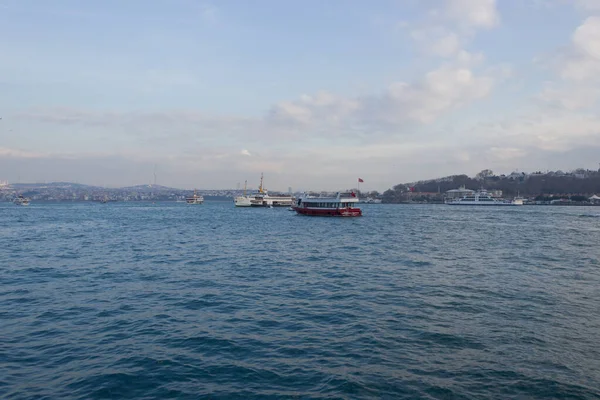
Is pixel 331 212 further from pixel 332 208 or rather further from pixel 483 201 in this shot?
pixel 483 201

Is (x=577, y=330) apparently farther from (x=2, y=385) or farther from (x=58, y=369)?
(x=2, y=385)

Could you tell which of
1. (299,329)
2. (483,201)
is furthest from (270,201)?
(299,329)

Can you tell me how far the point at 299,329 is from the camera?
1212cm

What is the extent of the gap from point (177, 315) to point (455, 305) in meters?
9.80

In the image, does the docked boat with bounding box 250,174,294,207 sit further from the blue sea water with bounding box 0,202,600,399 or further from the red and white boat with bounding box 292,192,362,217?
the blue sea water with bounding box 0,202,600,399

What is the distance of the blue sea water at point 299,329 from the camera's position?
8562 mm

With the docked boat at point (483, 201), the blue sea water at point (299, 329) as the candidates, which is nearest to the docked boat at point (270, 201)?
the docked boat at point (483, 201)

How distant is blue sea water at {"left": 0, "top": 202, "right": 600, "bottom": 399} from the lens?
856 centimetres

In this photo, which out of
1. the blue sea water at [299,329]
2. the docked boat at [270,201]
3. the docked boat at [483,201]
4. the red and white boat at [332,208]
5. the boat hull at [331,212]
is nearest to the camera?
the blue sea water at [299,329]

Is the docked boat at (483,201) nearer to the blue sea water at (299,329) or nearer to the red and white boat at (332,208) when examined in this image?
the red and white boat at (332,208)

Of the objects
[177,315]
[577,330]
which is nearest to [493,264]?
[577,330]

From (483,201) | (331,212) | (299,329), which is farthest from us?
(483,201)

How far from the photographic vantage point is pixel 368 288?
691 inches

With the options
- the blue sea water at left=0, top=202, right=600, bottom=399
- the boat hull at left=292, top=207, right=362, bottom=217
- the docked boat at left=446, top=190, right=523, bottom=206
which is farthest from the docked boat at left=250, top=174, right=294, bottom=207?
the blue sea water at left=0, top=202, right=600, bottom=399
